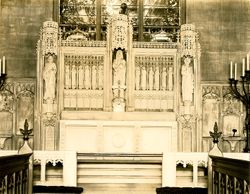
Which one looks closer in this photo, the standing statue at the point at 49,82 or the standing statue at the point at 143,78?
the standing statue at the point at 49,82

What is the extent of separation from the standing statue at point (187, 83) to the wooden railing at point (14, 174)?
3689 millimetres

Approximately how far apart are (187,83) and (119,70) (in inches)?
50.0

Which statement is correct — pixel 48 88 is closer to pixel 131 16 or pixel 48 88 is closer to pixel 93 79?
pixel 93 79

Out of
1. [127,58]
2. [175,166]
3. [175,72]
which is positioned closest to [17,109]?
[127,58]

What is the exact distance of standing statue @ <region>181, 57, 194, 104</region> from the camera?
32.4ft

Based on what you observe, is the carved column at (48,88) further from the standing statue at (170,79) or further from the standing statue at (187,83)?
the standing statue at (187,83)

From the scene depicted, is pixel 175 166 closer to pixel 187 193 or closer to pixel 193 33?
pixel 187 193

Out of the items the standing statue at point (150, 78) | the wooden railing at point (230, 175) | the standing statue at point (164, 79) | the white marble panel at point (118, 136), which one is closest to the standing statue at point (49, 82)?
the white marble panel at point (118, 136)

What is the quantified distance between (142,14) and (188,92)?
2305 millimetres

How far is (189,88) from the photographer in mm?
9875

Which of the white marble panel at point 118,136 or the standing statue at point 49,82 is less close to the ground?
the standing statue at point 49,82

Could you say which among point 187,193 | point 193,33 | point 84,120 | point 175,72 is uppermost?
point 193,33

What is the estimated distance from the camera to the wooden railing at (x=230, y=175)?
4973mm

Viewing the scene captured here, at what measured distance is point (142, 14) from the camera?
11.3m
